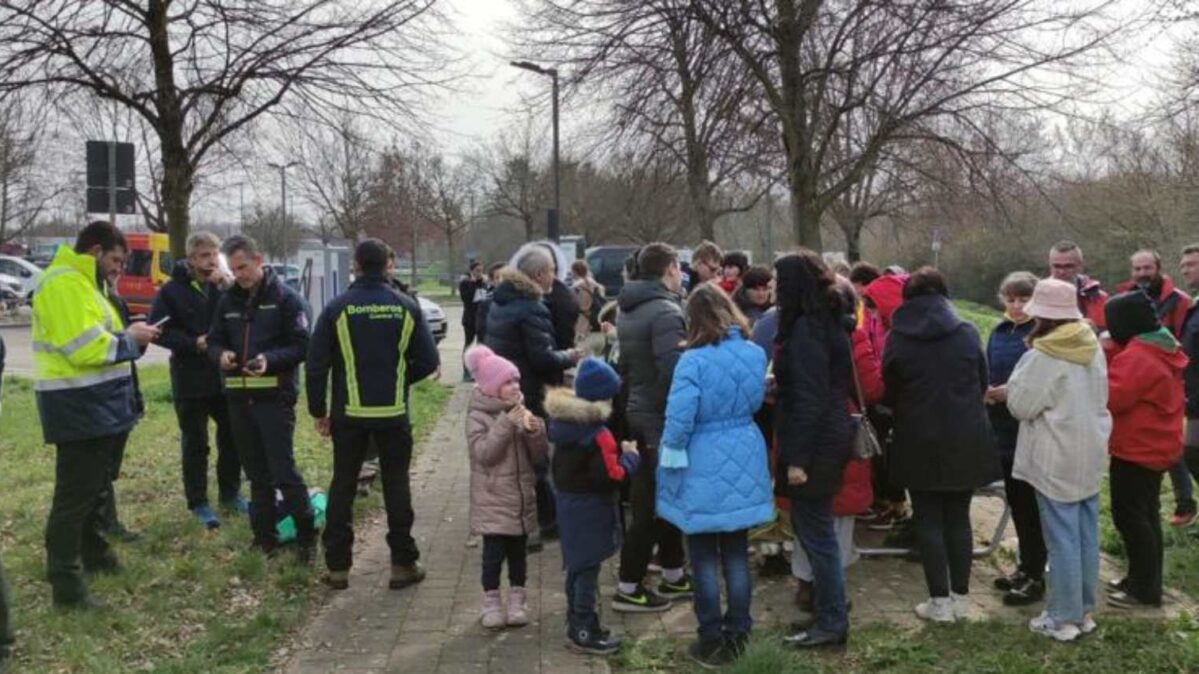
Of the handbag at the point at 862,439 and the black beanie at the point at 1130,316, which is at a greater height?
the black beanie at the point at 1130,316

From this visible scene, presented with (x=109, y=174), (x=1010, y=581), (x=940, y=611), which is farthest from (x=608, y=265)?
(x=940, y=611)

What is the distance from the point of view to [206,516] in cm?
664

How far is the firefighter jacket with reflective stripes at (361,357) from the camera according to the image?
17.3 feet

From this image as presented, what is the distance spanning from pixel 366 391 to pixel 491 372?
920mm

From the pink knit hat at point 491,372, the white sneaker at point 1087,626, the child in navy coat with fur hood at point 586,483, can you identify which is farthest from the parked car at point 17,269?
the white sneaker at point 1087,626

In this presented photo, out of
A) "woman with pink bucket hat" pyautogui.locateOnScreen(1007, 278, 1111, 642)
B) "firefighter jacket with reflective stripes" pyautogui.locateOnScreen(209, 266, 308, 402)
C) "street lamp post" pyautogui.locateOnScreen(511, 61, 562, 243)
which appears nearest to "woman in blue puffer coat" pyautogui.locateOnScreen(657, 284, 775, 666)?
"woman with pink bucket hat" pyautogui.locateOnScreen(1007, 278, 1111, 642)

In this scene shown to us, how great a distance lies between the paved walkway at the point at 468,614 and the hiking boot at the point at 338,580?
5 cm

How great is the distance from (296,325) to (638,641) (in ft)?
9.26

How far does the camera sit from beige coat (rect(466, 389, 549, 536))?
4750 millimetres

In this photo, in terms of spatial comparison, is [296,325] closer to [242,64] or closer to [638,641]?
[638,641]

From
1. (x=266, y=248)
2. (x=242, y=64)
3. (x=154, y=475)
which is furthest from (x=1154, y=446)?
(x=266, y=248)

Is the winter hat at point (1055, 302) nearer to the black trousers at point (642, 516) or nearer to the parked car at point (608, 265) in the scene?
the black trousers at point (642, 516)

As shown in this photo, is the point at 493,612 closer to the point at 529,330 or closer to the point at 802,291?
the point at 529,330

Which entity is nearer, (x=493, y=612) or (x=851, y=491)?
(x=493, y=612)
